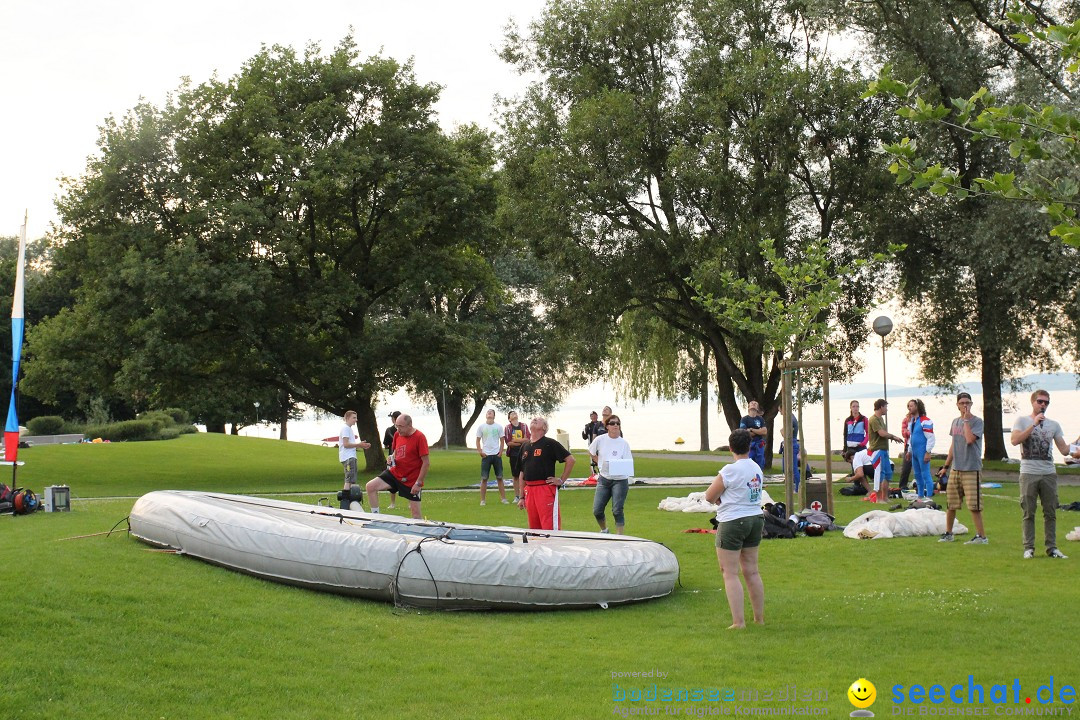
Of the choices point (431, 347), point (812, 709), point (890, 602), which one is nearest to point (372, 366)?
point (431, 347)

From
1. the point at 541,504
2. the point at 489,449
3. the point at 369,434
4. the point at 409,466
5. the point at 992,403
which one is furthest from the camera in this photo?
the point at 369,434

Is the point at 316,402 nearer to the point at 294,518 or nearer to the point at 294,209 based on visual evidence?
the point at 294,209

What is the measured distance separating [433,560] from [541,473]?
10.6ft

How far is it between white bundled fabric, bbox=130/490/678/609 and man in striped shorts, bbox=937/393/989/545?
4.86 metres

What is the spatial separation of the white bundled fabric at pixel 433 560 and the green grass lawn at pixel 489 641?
0.19 meters

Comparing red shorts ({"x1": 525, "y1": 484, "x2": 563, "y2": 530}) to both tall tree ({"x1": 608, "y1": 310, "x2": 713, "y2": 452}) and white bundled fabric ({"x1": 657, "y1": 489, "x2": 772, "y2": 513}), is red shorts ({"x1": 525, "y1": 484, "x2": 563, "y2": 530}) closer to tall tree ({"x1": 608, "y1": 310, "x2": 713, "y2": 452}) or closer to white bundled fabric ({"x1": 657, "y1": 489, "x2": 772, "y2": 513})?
white bundled fabric ({"x1": 657, "y1": 489, "x2": 772, "y2": 513})

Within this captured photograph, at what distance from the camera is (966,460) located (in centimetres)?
1355

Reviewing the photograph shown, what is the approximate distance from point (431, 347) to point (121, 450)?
1467 cm

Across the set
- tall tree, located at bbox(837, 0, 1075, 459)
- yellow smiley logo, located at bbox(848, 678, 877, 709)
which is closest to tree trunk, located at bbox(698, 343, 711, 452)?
tall tree, located at bbox(837, 0, 1075, 459)

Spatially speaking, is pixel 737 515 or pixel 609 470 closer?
pixel 737 515

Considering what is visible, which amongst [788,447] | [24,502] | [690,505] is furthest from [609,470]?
[24,502]

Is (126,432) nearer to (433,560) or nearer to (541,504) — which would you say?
(541,504)

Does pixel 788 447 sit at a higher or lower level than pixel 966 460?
higher

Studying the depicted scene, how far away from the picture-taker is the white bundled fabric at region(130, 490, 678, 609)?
10.3 m
